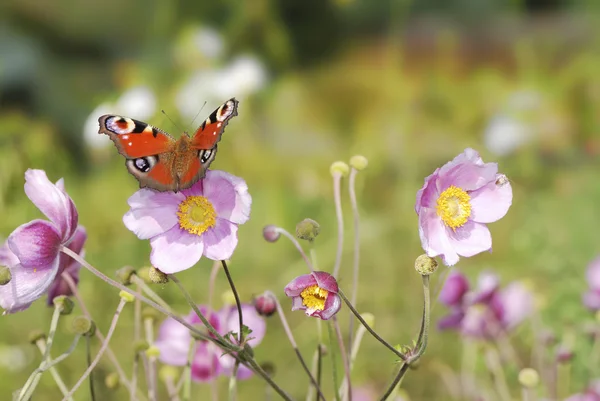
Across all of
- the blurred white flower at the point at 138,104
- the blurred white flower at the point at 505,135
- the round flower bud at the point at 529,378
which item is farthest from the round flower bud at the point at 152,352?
the blurred white flower at the point at 505,135

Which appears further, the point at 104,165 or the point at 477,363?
the point at 104,165

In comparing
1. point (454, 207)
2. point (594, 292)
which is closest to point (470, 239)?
point (454, 207)

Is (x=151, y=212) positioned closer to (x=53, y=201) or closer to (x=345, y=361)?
(x=53, y=201)

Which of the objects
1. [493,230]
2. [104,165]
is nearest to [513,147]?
[493,230]

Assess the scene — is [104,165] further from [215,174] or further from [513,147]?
[215,174]

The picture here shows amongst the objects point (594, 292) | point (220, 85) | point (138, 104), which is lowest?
point (594, 292)

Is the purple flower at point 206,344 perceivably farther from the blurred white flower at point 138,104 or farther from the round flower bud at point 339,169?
the blurred white flower at point 138,104

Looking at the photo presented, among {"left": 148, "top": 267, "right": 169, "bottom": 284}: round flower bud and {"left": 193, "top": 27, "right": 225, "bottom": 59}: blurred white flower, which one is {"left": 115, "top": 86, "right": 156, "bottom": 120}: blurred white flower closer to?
{"left": 193, "top": 27, "right": 225, "bottom": 59}: blurred white flower

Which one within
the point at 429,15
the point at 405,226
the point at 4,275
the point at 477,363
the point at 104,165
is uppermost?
the point at 429,15
